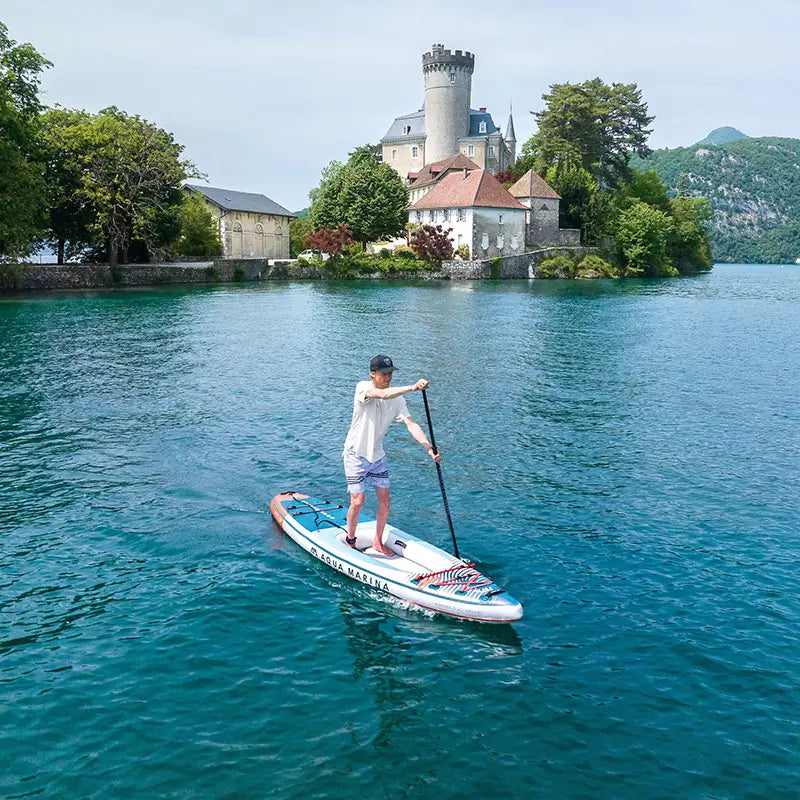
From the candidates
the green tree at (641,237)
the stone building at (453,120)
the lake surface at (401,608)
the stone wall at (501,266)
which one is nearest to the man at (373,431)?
the lake surface at (401,608)

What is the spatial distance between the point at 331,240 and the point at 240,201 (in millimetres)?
17392

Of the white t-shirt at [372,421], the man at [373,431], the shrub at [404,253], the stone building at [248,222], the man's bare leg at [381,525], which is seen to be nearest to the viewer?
the man at [373,431]

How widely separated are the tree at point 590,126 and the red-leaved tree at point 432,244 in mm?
22587

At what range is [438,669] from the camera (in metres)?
10.2

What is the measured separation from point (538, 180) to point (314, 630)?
309 ft

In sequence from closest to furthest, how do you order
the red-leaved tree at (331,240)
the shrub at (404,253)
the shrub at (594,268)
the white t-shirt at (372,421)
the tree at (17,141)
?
the white t-shirt at (372,421)
the tree at (17,141)
the red-leaved tree at (331,240)
the shrub at (404,253)
the shrub at (594,268)

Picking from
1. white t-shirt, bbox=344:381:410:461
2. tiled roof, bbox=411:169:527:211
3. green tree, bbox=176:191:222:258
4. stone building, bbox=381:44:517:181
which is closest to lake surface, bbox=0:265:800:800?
white t-shirt, bbox=344:381:410:461

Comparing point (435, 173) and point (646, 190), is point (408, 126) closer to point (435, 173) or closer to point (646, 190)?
point (435, 173)

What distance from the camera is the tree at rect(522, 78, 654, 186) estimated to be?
10156 cm

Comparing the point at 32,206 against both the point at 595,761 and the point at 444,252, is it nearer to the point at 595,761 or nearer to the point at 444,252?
the point at 444,252

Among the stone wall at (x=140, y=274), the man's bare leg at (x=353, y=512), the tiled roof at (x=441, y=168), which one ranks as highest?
the tiled roof at (x=441, y=168)

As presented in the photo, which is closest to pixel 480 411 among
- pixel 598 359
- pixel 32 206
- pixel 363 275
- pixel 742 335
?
pixel 598 359

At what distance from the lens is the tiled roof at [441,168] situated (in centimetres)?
10775

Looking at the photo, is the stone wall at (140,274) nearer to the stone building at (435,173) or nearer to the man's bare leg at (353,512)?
the stone building at (435,173)
